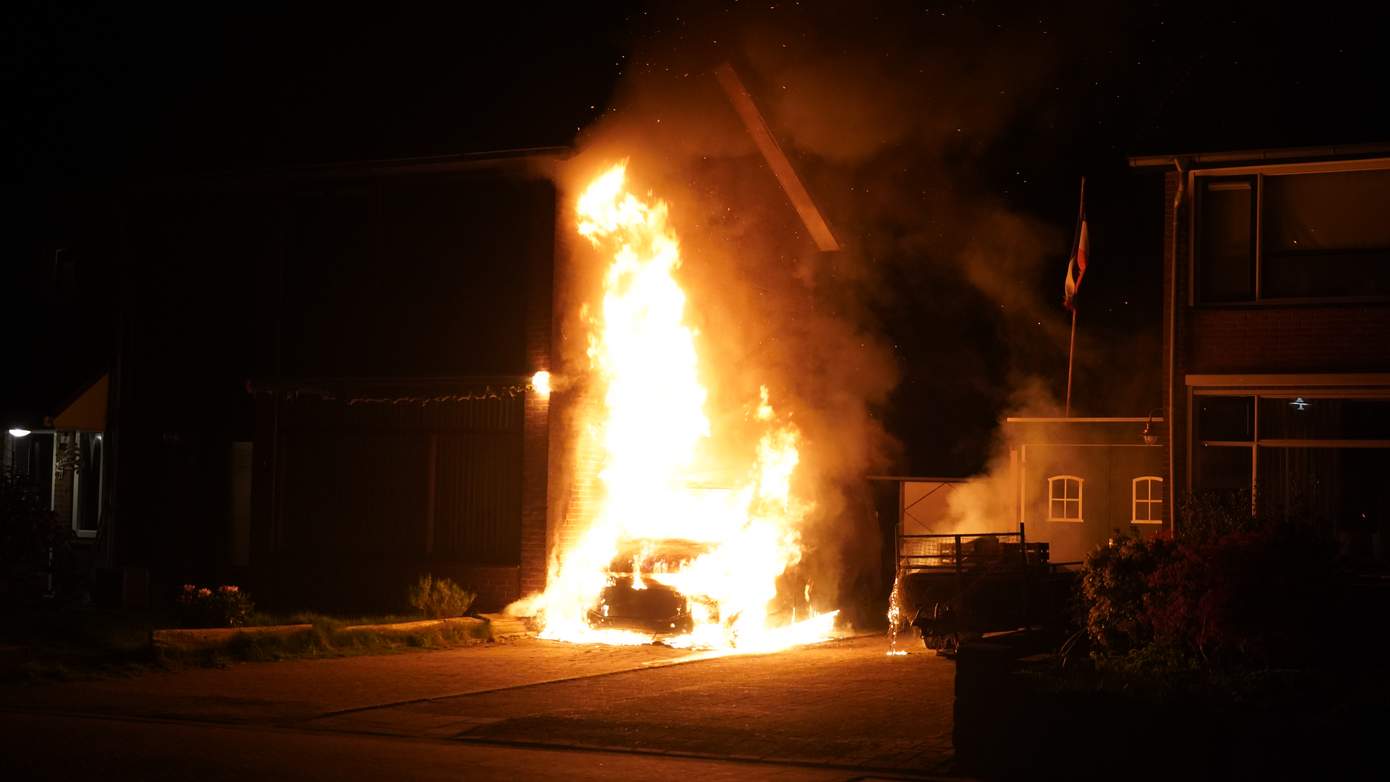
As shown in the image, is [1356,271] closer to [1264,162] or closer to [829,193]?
[1264,162]

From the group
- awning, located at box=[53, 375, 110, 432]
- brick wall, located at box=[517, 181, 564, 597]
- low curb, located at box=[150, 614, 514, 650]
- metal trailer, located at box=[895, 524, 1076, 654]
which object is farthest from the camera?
awning, located at box=[53, 375, 110, 432]

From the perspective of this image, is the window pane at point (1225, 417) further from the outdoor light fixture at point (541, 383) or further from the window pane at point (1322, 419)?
the outdoor light fixture at point (541, 383)

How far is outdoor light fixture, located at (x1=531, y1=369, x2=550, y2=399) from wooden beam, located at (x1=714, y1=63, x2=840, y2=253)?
5851 millimetres

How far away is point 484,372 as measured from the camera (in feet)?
70.0

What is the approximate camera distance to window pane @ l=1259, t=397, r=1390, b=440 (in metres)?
18.9

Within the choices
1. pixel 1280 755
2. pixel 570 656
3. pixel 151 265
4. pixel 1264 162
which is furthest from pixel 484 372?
pixel 1280 755

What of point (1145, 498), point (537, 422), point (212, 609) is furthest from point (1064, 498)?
point (212, 609)

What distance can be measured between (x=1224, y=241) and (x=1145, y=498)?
1151cm

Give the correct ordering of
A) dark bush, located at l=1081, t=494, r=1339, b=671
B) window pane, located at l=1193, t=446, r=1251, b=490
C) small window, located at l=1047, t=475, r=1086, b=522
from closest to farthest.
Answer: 1. dark bush, located at l=1081, t=494, r=1339, b=671
2. window pane, located at l=1193, t=446, r=1251, b=490
3. small window, located at l=1047, t=475, r=1086, b=522

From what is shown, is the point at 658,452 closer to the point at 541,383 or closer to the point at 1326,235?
the point at 541,383

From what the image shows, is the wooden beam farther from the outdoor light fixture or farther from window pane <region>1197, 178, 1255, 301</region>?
window pane <region>1197, 178, 1255, 301</region>

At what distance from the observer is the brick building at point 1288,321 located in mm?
18219

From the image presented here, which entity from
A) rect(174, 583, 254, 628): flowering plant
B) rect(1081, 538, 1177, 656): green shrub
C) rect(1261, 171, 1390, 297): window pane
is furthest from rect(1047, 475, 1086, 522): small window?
rect(174, 583, 254, 628): flowering plant

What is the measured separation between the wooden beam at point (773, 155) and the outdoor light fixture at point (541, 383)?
19.2ft
